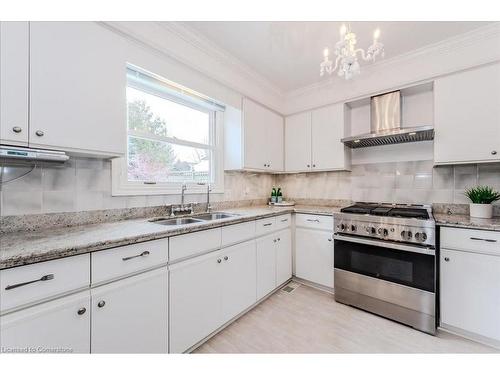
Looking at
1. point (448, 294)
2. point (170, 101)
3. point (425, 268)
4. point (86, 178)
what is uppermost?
point (170, 101)

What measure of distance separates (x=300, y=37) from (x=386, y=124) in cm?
128

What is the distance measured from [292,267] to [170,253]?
5.78ft

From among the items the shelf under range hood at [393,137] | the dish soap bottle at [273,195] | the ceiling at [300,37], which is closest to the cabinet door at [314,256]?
the dish soap bottle at [273,195]

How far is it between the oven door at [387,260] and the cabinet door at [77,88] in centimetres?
215

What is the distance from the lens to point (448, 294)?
1.75 meters

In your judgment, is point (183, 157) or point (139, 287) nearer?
point (139, 287)

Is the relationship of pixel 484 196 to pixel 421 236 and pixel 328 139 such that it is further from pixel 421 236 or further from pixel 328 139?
pixel 328 139

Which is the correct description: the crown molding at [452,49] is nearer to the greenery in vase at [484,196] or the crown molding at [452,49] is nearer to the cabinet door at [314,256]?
the greenery in vase at [484,196]

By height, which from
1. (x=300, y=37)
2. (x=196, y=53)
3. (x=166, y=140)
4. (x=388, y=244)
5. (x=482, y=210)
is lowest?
(x=388, y=244)

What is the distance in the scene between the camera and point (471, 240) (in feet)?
5.42

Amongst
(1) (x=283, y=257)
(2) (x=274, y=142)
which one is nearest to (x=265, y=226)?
(1) (x=283, y=257)

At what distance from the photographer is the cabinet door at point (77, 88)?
1.13 meters
